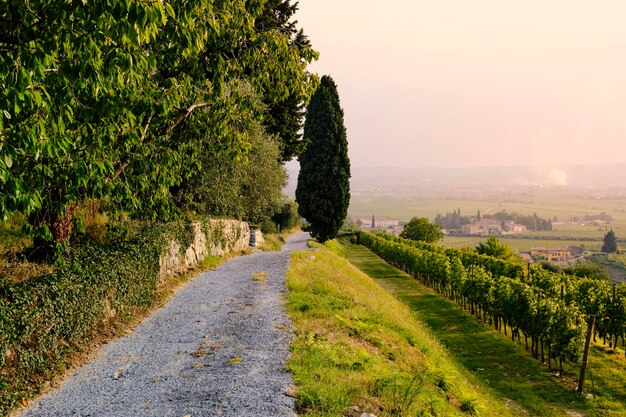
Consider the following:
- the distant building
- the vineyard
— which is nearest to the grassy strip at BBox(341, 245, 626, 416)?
the vineyard

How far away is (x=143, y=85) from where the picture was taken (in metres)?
11.8

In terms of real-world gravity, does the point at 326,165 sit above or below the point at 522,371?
above

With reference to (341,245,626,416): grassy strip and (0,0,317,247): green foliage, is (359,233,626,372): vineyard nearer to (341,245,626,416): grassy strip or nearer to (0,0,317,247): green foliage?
(341,245,626,416): grassy strip

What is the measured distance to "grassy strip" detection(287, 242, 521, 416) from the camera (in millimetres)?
8273

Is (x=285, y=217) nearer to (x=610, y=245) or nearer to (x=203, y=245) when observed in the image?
(x=203, y=245)

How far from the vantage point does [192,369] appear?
31.7 feet

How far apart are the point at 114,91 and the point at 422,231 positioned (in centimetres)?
7973

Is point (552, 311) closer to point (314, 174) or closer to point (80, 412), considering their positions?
point (80, 412)

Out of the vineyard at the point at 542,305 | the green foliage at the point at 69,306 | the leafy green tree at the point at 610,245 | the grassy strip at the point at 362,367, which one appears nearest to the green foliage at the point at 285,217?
the vineyard at the point at 542,305

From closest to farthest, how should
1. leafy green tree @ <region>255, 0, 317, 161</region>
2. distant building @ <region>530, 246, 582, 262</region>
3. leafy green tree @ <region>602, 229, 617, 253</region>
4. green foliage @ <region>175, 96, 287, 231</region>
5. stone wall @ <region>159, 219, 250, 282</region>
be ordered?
1. stone wall @ <region>159, 219, 250, 282</region>
2. green foliage @ <region>175, 96, 287, 231</region>
3. leafy green tree @ <region>255, 0, 317, 161</region>
4. distant building @ <region>530, 246, 582, 262</region>
5. leafy green tree @ <region>602, 229, 617, 253</region>

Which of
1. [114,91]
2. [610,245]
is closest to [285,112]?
[114,91]


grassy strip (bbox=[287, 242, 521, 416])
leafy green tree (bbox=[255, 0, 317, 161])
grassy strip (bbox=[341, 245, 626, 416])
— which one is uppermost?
leafy green tree (bbox=[255, 0, 317, 161])

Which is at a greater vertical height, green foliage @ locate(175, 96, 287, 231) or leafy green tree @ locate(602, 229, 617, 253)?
green foliage @ locate(175, 96, 287, 231)

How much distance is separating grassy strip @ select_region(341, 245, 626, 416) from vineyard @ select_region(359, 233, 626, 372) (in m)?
0.82
